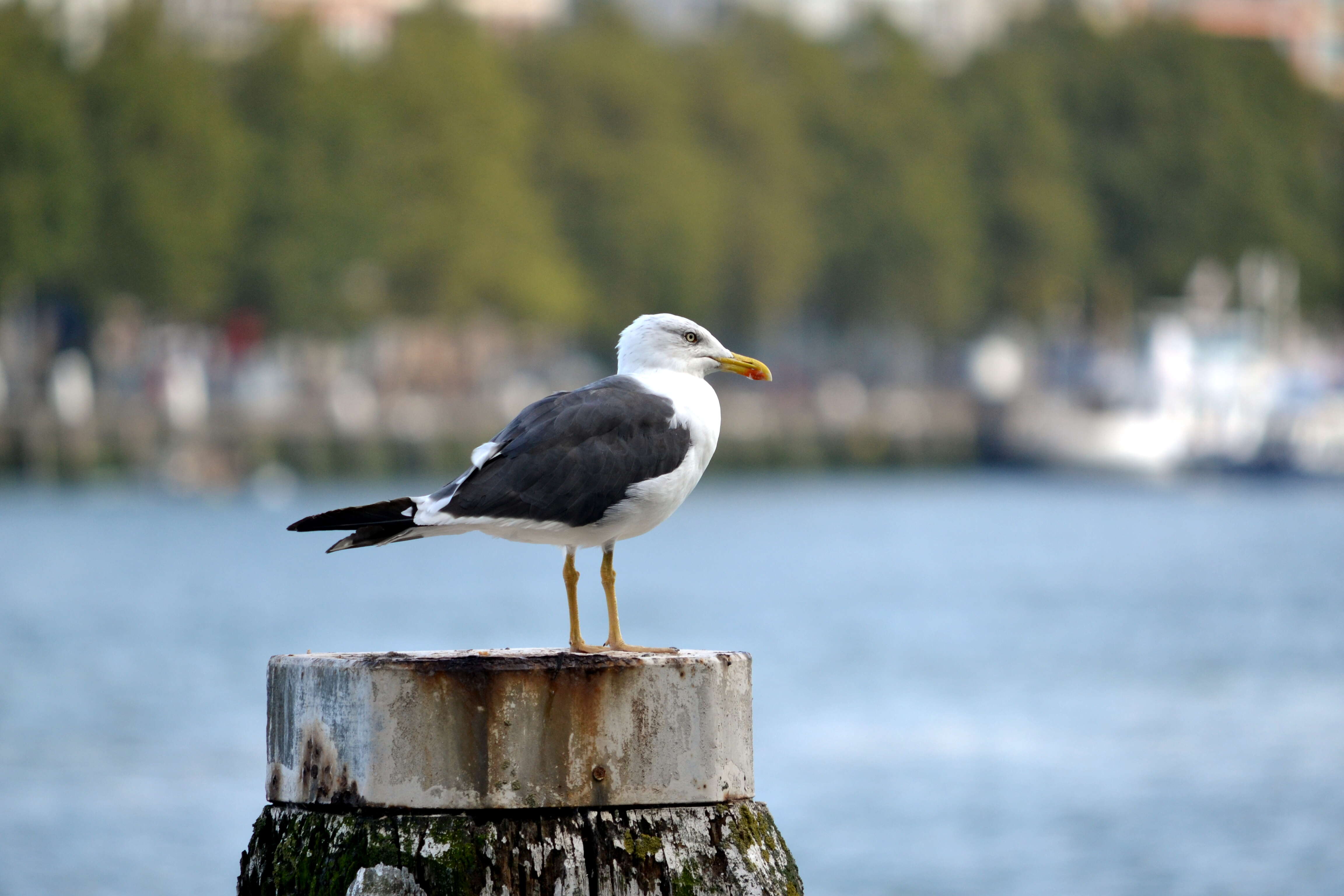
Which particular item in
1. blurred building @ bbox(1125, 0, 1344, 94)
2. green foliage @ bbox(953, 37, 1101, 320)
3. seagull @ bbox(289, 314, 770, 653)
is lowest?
seagull @ bbox(289, 314, 770, 653)

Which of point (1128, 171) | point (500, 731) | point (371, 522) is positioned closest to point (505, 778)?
point (500, 731)

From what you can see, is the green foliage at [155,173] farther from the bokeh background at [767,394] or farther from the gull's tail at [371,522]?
the gull's tail at [371,522]

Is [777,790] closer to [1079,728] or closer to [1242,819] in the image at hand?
[1242,819]

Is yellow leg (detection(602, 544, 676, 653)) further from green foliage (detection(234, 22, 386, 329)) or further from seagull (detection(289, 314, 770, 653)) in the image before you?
green foliage (detection(234, 22, 386, 329))

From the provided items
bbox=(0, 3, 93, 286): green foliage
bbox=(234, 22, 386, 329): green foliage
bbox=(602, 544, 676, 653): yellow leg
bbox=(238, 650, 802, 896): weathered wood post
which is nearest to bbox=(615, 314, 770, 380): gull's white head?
bbox=(602, 544, 676, 653): yellow leg

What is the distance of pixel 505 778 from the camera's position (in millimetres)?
4840

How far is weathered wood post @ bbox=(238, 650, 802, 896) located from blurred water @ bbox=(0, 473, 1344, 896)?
33.0 ft

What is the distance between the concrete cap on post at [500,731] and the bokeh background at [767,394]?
33.4ft

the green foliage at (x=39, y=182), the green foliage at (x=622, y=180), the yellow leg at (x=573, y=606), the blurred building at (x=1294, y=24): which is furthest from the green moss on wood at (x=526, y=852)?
the blurred building at (x=1294, y=24)

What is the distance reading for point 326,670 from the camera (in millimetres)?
4898

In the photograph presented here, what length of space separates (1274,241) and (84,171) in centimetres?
5016

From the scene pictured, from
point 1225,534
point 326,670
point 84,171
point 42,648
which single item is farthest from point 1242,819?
point 84,171

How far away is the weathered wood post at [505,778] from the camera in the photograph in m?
4.79

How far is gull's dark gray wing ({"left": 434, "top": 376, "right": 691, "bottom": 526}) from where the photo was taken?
5680 millimetres
